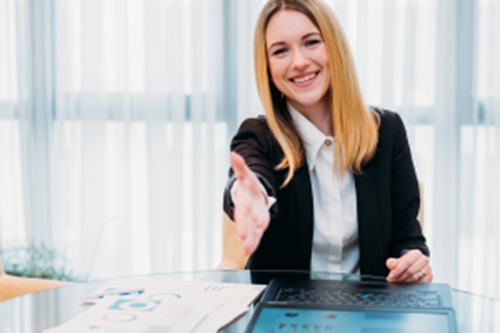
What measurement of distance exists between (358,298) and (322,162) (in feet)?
1.87

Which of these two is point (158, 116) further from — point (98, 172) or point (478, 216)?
point (478, 216)

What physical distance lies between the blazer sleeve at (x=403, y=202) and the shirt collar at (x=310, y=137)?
0.22 m

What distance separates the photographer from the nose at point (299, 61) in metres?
1.33

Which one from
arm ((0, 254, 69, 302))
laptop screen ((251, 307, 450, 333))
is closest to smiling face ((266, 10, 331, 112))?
laptop screen ((251, 307, 450, 333))

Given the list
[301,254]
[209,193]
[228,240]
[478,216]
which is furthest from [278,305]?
[478,216]

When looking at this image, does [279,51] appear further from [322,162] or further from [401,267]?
[401,267]

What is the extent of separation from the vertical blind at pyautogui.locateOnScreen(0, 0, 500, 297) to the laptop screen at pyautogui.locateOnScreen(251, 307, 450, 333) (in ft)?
5.68

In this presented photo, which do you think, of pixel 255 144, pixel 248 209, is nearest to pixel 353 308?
pixel 248 209

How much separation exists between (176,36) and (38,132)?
872mm

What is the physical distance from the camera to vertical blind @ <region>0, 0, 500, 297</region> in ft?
7.80

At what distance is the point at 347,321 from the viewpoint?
31.3 inches

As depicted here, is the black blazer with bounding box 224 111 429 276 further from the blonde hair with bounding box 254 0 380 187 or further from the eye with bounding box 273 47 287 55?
the eye with bounding box 273 47 287 55

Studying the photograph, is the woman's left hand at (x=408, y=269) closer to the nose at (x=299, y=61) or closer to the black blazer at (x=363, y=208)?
the black blazer at (x=363, y=208)

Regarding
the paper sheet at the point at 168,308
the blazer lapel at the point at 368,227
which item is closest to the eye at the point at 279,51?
the blazer lapel at the point at 368,227
